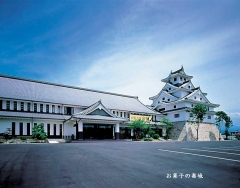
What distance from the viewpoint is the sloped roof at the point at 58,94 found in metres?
26.0

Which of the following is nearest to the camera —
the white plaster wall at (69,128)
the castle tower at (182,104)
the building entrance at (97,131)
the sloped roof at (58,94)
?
the sloped roof at (58,94)

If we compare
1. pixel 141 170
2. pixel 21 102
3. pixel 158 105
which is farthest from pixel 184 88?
pixel 141 170

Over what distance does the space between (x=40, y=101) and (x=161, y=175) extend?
24.0 meters

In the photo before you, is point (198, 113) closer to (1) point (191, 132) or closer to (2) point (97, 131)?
(1) point (191, 132)

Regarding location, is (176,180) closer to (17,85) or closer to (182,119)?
(17,85)

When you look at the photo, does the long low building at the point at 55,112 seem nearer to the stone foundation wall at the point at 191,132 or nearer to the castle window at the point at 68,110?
the castle window at the point at 68,110

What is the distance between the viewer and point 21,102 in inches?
995

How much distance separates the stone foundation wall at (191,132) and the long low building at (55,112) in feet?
27.9

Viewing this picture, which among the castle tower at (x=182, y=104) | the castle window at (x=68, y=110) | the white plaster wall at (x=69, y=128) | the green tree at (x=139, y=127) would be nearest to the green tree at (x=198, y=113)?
the castle tower at (x=182, y=104)

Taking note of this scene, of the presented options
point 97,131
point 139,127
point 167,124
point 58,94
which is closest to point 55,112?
point 58,94

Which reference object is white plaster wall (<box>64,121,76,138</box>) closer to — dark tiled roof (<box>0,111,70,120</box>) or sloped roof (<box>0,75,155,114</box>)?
dark tiled roof (<box>0,111,70,120</box>)

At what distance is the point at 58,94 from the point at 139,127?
1362 centimetres

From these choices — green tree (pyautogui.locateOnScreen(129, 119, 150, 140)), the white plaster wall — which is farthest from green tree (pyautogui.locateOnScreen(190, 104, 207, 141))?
the white plaster wall

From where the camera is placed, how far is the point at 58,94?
98.5ft
